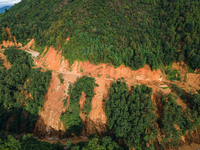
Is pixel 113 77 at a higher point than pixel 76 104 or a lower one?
higher

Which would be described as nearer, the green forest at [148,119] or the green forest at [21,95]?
the green forest at [148,119]

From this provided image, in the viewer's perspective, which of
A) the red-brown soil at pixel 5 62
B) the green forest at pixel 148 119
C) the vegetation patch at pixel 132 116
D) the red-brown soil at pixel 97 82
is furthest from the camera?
the red-brown soil at pixel 5 62

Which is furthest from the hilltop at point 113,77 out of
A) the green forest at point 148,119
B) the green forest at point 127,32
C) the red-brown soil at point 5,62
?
the green forest at point 127,32

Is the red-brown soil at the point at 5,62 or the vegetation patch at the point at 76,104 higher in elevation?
the red-brown soil at the point at 5,62

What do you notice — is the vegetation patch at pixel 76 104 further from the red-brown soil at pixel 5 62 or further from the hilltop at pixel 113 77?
the red-brown soil at pixel 5 62

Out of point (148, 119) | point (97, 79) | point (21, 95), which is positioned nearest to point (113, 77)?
point (97, 79)

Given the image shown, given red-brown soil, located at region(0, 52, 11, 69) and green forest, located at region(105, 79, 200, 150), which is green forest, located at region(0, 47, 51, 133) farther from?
green forest, located at region(105, 79, 200, 150)

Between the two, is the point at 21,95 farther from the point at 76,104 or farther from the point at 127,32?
the point at 127,32

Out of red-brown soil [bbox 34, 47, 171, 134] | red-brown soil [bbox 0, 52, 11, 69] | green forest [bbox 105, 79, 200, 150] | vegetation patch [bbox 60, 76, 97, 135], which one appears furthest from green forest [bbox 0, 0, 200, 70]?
green forest [bbox 105, 79, 200, 150]
